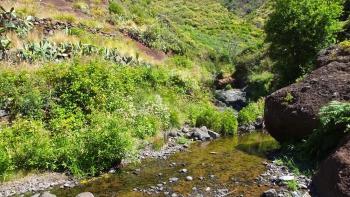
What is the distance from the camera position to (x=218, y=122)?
2094 centimetres

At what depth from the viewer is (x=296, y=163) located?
44.9ft

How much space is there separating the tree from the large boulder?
782 centimetres

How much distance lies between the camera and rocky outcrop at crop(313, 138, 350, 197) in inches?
337

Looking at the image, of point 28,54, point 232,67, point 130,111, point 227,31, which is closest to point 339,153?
point 130,111

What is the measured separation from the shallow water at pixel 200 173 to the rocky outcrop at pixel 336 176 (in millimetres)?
2203

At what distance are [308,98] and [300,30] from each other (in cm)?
1131

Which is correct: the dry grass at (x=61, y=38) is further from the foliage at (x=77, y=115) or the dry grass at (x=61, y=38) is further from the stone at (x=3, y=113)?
the stone at (x=3, y=113)

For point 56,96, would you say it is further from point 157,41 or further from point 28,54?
point 157,41

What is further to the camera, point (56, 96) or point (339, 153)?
point (56, 96)

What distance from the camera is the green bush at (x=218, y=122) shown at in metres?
20.9

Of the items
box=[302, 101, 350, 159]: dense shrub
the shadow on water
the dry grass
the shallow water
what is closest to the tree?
the shadow on water

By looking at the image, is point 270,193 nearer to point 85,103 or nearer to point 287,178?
point 287,178

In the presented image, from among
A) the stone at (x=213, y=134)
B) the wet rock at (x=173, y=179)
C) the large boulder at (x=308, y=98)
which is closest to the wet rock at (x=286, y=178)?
the large boulder at (x=308, y=98)

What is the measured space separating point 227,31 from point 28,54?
59654 mm
